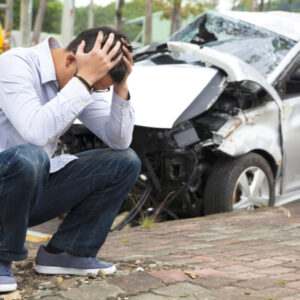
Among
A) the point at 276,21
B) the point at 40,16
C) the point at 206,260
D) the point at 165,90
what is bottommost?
the point at 40,16

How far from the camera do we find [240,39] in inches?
243

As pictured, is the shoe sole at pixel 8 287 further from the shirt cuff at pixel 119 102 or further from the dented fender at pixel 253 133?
the dented fender at pixel 253 133

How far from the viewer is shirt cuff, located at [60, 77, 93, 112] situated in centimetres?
255

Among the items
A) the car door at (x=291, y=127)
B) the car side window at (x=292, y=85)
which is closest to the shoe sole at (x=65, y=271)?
the car door at (x=291, y=127)

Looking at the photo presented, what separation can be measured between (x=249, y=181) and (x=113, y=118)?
8.22ft

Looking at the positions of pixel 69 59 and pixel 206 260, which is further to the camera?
pixel 206 260

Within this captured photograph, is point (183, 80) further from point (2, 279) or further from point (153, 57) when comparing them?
point (2, 279)

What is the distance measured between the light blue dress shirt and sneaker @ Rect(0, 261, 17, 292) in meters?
0.52

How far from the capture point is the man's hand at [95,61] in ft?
8.51

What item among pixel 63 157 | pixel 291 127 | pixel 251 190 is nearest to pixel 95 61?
pixel 63 157

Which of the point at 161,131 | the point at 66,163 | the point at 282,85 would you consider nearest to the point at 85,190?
the point at 66,163

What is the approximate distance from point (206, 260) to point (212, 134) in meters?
1.60

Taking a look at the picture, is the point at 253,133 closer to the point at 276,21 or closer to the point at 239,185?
the point at 239,185

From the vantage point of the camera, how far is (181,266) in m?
3.16
